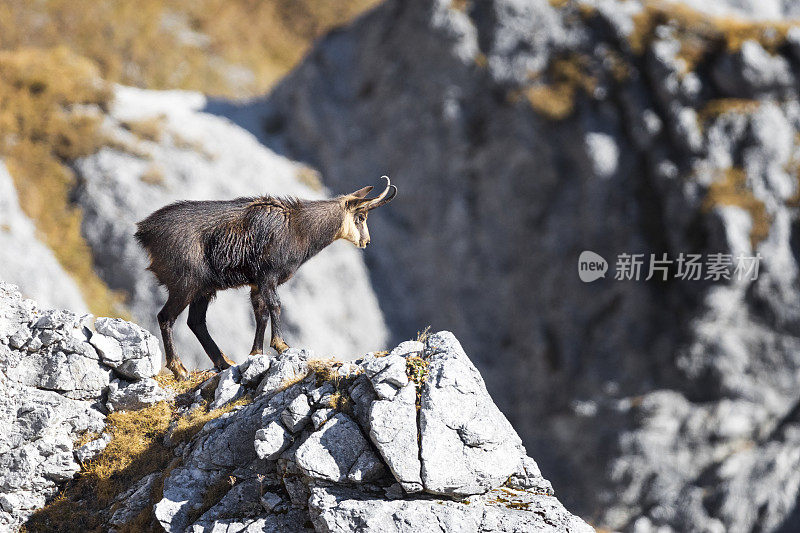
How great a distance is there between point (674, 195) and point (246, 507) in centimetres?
2530

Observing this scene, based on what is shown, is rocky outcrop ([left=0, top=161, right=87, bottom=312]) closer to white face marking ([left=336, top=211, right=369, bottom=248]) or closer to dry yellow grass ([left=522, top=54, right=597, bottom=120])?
white face marking ([left=336, top=211, right=369, bottom=248])

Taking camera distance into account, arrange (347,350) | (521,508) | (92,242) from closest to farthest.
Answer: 1. (521,508)
2. (92,242)
3. (347,350)

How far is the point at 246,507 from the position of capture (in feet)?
27.0

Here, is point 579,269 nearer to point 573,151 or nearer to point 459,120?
point 573,151

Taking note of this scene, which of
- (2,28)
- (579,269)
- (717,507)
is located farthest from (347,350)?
(2,28)

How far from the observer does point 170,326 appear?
38.0ft


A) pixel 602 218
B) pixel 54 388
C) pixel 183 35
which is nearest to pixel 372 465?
pixel 54 388

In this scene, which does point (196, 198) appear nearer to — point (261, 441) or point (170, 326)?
point (170, 326)

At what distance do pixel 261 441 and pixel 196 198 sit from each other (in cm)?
2144

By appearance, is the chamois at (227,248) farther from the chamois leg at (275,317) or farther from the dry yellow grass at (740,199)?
the dry yellow grass at (740,199)

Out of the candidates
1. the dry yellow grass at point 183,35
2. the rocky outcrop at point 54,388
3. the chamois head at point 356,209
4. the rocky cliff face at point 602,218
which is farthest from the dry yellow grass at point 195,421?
the dry yellow grass at point 183,35

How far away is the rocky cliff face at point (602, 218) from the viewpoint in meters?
27.8

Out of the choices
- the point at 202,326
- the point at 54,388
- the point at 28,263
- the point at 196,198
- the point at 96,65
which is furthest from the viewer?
the point at 96,65

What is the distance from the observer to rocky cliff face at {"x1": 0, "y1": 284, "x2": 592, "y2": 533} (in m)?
7.71
